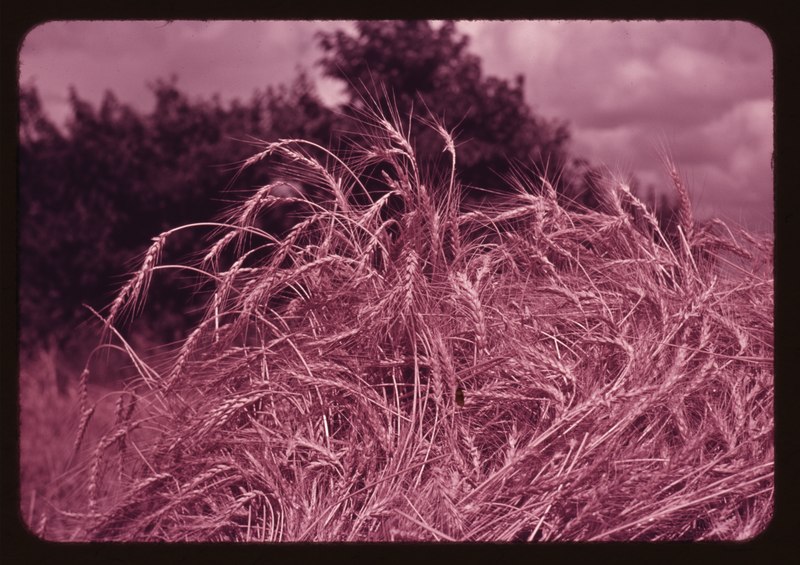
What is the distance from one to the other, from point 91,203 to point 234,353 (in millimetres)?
2822

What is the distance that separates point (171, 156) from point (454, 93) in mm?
1913

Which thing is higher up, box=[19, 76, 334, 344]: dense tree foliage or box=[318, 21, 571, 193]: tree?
box=[318, 21, 571, 193]: tree

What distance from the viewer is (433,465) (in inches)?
77.6

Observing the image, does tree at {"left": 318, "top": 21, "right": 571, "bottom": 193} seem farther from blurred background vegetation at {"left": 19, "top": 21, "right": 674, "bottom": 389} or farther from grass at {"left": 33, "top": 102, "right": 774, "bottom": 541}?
grass at {"left": 33, "top": 102, "right": 774, "bottom": 541}

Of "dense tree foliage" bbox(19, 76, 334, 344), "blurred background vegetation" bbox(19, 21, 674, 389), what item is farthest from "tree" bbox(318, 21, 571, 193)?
"dense tree foliage" bbox(19, 76, 334, 344)

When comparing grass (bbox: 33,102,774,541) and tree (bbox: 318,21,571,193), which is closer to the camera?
grass (bbox: 33,102,774,541)

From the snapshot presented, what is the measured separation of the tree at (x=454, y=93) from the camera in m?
4.28

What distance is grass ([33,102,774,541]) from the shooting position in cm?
181

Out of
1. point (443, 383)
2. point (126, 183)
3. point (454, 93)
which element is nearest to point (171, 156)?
point (126, 183)

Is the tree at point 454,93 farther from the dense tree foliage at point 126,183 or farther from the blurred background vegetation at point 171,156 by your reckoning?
the dense tree foliage at point 126,183

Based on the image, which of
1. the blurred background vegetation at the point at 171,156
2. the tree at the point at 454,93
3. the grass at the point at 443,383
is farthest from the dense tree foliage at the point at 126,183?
the grass at the point at 443,383

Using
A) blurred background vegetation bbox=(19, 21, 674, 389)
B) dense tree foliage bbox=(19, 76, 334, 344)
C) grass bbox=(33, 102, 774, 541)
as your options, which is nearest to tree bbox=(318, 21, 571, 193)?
blurred background vegetation bbox=(19, 21, 674, 389)

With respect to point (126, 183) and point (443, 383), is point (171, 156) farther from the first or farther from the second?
point (443, 383)

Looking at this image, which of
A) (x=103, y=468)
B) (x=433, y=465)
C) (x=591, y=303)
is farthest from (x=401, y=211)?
(x=103, y=468)
